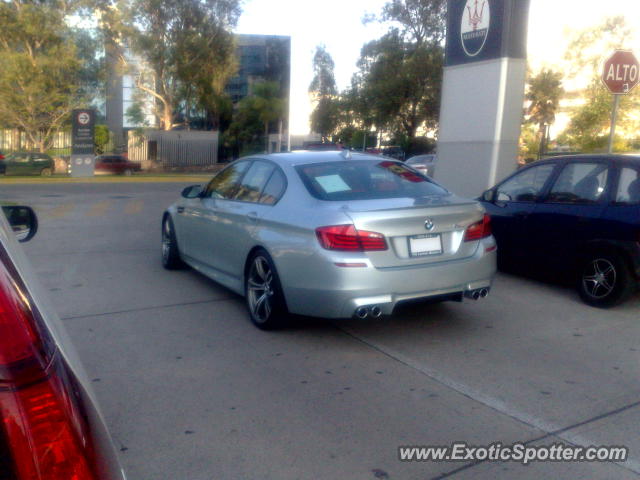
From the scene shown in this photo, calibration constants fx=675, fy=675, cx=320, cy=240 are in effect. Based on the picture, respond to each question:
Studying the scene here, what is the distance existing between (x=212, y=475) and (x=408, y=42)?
45524 mm

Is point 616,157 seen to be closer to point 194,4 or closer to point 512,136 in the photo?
point 512,136

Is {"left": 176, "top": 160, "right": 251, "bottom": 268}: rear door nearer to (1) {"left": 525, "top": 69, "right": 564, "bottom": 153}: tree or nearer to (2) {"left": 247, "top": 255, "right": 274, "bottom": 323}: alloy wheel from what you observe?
(2) {"left": 247, "top": 255, "right": 274, "bottom": 323}: alloy wheel

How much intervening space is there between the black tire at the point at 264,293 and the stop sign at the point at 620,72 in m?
6.37

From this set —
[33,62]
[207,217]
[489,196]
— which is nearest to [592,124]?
[489,196]

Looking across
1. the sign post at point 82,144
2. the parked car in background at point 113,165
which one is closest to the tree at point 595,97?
the sign post at point 82,144

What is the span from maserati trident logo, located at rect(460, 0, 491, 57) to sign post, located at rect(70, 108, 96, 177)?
2307cm

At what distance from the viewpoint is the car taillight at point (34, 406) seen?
1378 millimetres

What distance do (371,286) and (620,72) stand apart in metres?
6.56

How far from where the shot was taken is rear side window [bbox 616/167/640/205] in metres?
6.26

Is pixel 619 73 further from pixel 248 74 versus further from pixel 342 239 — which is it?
pixel 248 74

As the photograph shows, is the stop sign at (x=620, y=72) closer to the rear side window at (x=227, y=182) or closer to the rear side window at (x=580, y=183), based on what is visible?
the rear side window at (x=580, y=183)

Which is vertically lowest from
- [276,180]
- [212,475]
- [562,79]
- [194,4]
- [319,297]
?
[212,475]

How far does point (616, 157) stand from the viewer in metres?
6.60

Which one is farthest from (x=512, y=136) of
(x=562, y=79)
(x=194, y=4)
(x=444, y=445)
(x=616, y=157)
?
(x=194, y=4)
